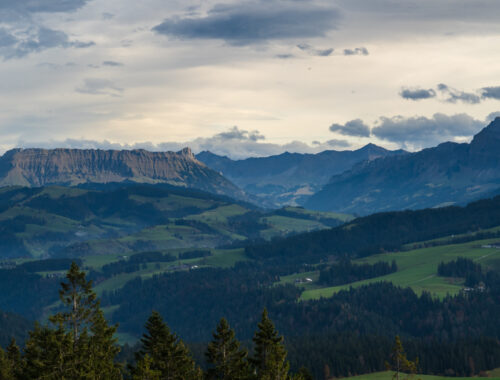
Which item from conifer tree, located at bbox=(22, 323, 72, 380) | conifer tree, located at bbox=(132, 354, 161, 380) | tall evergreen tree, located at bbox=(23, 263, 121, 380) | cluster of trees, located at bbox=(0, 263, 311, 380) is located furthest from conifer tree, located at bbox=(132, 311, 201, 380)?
conifer tree, located at bbox=(22, 323, 72, 380)

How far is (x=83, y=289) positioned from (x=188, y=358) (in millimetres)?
17057

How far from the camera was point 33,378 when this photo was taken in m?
81.3

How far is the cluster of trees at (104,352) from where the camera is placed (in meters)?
81.2

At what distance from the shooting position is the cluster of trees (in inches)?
3199

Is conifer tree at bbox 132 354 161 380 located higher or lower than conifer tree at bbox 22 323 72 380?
lower

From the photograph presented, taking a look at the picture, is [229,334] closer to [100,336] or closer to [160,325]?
[160,325]

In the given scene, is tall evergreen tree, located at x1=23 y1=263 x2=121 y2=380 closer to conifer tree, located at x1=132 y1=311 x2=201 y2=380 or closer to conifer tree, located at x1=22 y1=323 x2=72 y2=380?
conifer tree, located at x1=22 y1=323 x2=72 y2=380

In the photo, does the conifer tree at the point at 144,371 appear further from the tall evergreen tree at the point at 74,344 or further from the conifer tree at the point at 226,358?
the conifer tree at the point at 226,358

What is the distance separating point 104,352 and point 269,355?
72.3ft

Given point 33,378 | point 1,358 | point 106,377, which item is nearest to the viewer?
point 33,378

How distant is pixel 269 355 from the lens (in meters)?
85.2

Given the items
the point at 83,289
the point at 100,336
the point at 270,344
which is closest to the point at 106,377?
the point at 100,336

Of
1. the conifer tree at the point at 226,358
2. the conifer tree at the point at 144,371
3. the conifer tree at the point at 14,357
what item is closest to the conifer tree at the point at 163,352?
the conifer tree at the point at 226,358

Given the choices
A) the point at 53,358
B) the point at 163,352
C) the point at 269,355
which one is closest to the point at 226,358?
the point at 269,355
